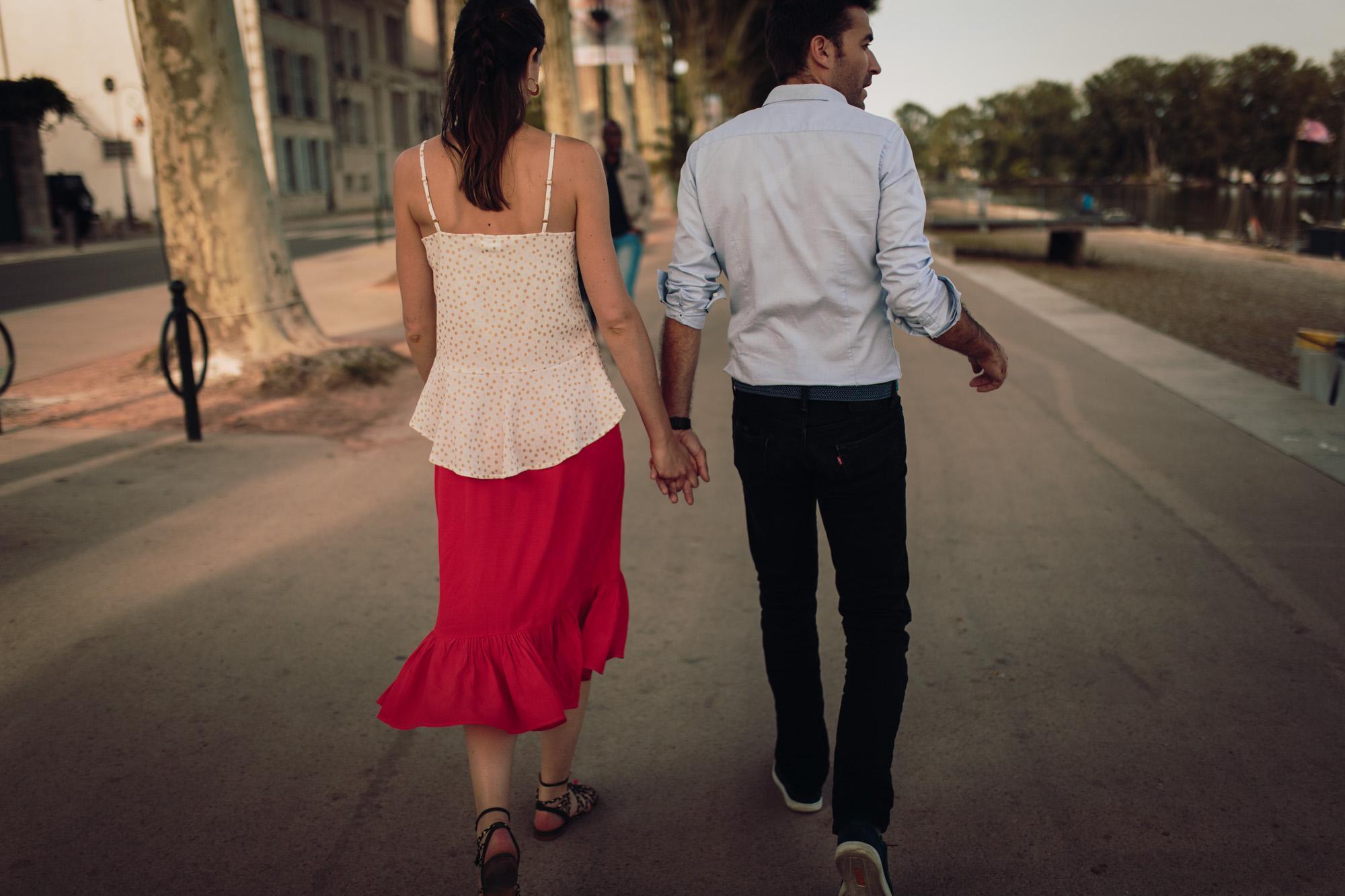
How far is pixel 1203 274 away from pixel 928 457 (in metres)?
16.4

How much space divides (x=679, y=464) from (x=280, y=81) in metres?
47.5

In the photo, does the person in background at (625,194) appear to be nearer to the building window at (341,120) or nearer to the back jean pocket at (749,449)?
the back jean pocket at (749,449)

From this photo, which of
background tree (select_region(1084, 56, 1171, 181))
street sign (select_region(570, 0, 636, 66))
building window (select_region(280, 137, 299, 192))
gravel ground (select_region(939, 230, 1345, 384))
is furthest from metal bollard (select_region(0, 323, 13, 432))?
background tree (select_region(1084, 56, 1171, 181))

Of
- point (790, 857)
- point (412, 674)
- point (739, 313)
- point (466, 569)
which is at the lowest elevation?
point (790, 857)

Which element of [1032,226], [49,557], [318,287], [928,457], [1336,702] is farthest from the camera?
[1032,226]

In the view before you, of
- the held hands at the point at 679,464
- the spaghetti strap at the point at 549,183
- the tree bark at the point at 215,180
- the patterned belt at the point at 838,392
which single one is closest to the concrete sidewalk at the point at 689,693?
the held hands at the point at 679,464

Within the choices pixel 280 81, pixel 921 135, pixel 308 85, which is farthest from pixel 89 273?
pixel 921 135

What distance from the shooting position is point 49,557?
4.70 metres

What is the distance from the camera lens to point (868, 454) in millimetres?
2455

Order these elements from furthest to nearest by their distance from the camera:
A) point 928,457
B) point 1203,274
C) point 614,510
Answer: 1. point 1203,274
2. point 928,457
3. point 614,510

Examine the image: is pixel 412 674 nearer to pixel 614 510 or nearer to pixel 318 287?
pixel 614 510

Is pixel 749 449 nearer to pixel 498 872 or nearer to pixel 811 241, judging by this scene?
pixel 811 241

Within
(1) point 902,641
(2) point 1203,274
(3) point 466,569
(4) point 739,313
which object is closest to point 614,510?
(3) point 466,569

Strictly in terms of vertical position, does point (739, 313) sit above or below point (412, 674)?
above
